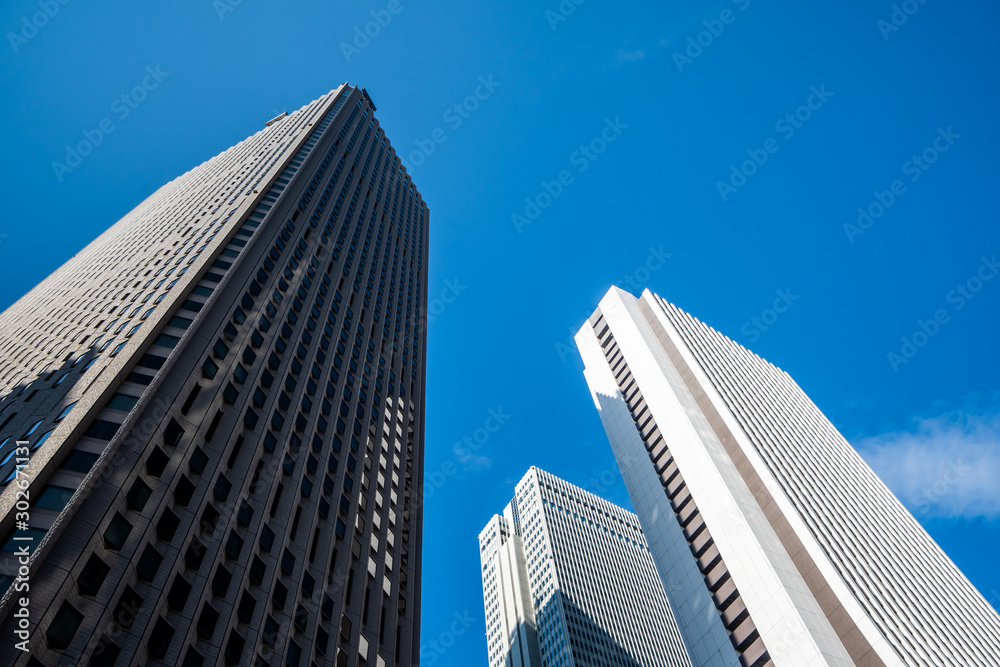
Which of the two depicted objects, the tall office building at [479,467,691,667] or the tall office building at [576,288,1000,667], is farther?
the tall office building at [479,467,691,667]

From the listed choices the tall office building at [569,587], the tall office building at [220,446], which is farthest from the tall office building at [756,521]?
the tall office building at [569,587]

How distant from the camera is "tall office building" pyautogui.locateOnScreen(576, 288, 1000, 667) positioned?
1816 inches

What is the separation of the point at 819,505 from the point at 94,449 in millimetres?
60968

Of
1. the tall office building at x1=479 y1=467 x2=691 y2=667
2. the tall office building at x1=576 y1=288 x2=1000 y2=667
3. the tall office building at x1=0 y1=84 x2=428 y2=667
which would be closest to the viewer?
the tall office building at x1=0 y1=84 x2=428 y2=667

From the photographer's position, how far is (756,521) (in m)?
52.6

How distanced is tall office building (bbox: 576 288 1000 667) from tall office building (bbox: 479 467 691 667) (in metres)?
66.1

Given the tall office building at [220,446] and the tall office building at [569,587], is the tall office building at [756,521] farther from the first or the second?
the tall office building at [569,587]

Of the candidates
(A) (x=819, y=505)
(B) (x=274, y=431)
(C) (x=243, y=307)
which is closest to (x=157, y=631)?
(B) (x=274, y=431)

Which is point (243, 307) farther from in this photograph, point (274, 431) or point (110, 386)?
point (110, 386)

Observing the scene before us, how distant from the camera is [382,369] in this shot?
58250mm

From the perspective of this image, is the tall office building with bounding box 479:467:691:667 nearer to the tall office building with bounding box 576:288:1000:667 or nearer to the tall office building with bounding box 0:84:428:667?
the tall office building with bounding box 576:288:1000:667

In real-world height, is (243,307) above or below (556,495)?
below

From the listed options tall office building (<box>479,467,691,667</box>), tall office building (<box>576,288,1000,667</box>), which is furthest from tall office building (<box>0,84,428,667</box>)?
tall office building (<box>479,467,691,667</box>)

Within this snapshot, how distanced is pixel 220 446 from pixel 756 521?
44.0m
